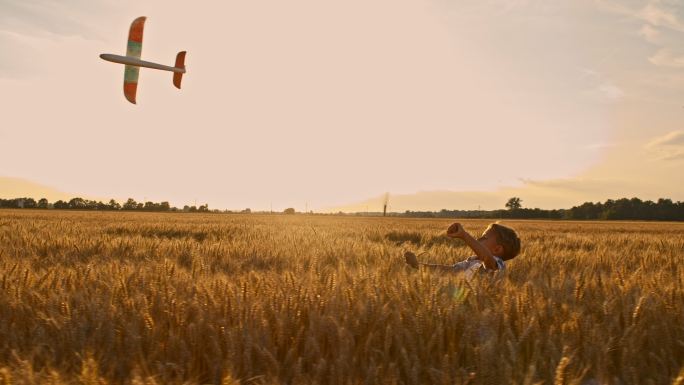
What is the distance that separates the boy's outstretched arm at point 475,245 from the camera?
3.57m

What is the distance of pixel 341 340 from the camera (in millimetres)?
1717

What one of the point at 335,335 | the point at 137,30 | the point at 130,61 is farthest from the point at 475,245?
the point at 137,30

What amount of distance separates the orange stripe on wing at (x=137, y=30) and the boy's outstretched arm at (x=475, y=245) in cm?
2412

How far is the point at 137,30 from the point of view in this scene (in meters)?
24.6

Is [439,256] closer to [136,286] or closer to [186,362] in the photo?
[136,286]

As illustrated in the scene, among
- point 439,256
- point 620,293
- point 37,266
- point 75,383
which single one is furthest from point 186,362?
point 439,256

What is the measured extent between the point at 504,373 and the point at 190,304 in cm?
131

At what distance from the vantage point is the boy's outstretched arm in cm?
357

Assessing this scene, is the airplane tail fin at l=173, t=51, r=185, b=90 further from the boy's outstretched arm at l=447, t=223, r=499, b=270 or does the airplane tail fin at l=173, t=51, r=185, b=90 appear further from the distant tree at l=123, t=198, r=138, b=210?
the distant tree at l=123, t=198, r=138, b=210

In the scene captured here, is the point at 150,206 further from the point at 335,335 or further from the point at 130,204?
the point at 335,335

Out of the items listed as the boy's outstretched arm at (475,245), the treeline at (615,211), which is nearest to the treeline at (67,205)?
the treeline at (615,211)

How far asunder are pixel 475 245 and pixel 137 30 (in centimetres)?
2479

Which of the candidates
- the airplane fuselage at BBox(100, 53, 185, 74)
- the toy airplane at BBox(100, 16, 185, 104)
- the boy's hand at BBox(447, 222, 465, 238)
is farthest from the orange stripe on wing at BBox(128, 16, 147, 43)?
the boy's hand at BBox(447, 222, 465, 238)

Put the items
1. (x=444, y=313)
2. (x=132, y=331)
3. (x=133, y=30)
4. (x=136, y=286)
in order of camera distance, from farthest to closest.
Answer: (x=133, y=30) < (x=136, y=286) < (x=444, y=313) < (x=132, y=331)
